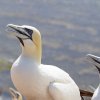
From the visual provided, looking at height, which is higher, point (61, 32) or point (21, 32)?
point (21, 32)

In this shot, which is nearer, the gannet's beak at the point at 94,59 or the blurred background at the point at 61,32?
the gannet's beak at the point at 94,59

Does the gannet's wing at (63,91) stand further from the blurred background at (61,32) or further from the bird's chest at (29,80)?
the blurred background at (61,32)

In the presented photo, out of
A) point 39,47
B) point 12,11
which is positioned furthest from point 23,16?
point 39,47

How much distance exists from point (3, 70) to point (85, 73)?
22.3 inches

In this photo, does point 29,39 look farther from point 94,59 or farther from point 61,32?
point 61,32

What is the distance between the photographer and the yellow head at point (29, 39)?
1.82 metres

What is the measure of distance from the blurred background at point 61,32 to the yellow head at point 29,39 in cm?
97

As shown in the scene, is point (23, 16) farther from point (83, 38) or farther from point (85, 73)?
point (85, 73)

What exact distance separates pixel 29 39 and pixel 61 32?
2036mm

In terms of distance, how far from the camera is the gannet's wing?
183 centimetres

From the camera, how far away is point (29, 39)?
1831 millimetres

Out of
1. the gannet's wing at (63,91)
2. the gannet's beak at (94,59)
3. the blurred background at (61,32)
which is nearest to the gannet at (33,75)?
the gannet's wing at (63,91)

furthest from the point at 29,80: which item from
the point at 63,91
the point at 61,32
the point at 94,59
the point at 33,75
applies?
the point at 61,32

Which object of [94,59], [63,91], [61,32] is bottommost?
[61,32]
